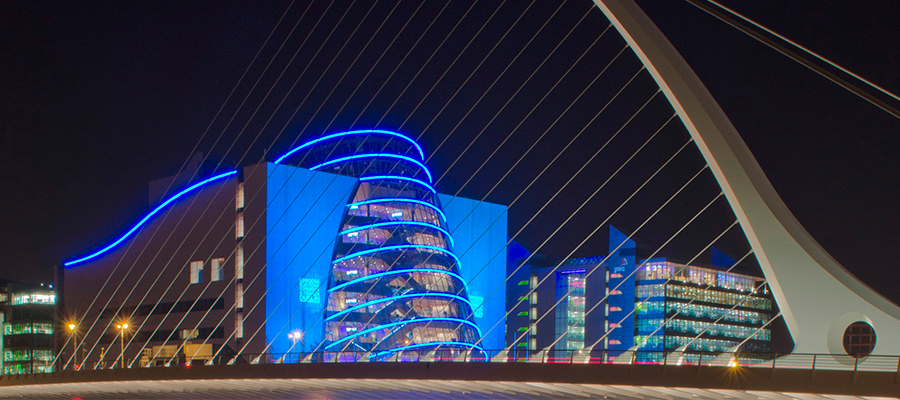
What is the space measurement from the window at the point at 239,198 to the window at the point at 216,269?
368 cm

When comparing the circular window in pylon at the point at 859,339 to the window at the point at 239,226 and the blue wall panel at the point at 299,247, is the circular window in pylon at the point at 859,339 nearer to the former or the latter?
the blue wall panel at the point at 299,247

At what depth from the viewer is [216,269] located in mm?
56625

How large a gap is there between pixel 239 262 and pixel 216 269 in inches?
105

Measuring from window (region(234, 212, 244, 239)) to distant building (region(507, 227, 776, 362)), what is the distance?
41.8m

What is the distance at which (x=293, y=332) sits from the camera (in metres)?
51.2

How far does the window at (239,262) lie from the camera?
54.7 metres

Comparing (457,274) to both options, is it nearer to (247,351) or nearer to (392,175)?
(392,175)

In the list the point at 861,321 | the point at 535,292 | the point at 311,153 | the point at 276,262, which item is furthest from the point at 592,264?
the point at 861,321

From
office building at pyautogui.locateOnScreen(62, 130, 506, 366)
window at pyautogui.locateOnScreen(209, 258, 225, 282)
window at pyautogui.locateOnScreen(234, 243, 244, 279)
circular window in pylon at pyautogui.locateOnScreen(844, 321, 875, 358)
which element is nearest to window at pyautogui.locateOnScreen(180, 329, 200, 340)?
office building at pyautogui.locateOnScreen(62, 130, 506, 366)

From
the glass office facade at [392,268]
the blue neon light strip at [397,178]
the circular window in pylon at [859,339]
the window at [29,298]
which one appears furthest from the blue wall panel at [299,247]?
the window at [29,298]

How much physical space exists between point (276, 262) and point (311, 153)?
1096 cm

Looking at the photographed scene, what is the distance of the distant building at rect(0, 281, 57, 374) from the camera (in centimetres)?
9569

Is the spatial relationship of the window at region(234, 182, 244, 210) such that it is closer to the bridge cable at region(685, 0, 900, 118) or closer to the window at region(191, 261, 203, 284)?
the window at region(191, 261, 203, 284)

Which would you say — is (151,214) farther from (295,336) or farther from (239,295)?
(295,336)
